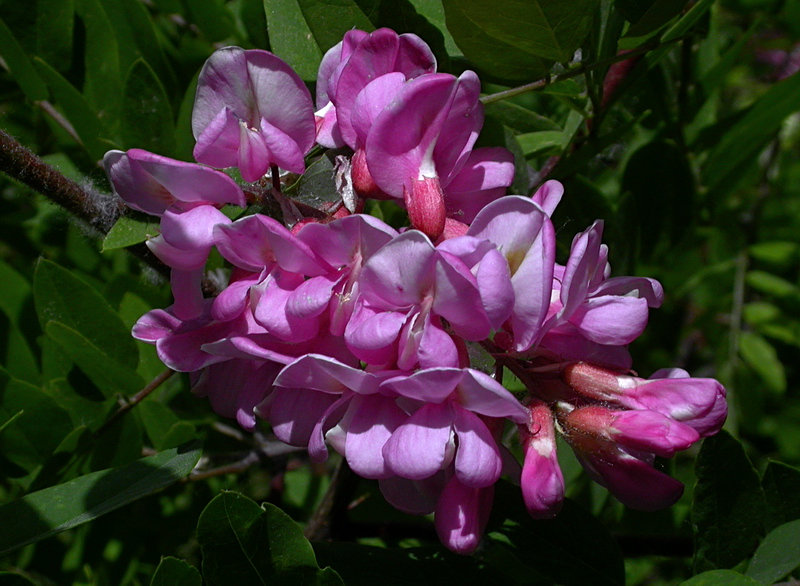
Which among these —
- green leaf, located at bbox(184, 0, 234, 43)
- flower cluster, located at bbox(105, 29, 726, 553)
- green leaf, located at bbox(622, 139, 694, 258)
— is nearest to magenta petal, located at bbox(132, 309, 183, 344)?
flower cluster, located at bbox(105, 29, 726, 553)

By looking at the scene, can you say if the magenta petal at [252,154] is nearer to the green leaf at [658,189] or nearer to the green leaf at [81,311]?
the green leaf at [81,311]

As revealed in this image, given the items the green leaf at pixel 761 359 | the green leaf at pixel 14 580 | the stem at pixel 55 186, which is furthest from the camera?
the green leaf at pixel 761 359

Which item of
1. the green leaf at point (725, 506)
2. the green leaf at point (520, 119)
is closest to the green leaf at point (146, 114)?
the green leaf at point (520, 119)

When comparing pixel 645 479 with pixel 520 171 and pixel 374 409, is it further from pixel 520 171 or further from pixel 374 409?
pixel 520 171

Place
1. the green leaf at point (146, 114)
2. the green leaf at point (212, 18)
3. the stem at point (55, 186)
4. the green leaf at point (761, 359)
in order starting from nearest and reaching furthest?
the stem at point (55, 186)
the green leaf at point (146, 114)
the green leaf at point (212, 18)
the green leaf at point (761, 359)

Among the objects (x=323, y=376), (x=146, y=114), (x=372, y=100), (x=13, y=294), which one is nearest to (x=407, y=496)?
(x=323, y=376)

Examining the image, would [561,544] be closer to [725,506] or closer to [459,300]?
[725,506]
